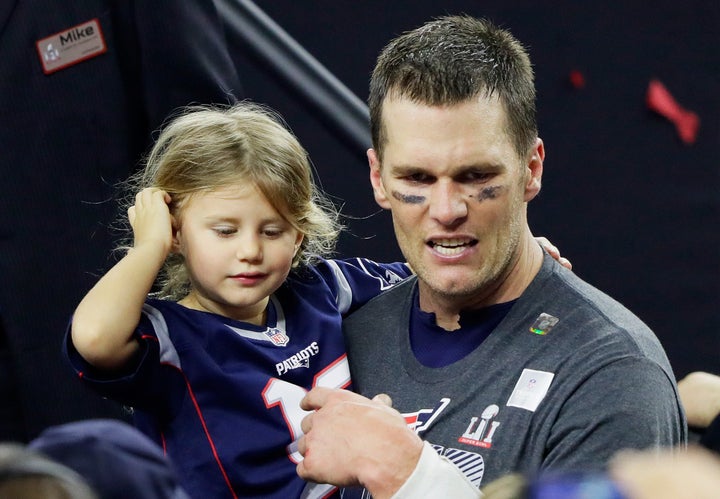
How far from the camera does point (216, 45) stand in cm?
215

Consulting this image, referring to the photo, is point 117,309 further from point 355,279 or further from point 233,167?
point 355,279

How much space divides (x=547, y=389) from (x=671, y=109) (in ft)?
4.92

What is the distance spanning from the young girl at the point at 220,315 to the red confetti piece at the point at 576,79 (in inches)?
44.2

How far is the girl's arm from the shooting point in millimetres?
1470

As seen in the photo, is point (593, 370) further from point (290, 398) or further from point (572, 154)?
point (572, 154)

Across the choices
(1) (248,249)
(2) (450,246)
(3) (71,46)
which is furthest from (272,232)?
(3) (71,46)

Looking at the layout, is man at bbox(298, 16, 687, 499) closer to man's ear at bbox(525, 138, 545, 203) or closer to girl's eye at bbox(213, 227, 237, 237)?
man's ear at bbox(525, 138, 545, 203)

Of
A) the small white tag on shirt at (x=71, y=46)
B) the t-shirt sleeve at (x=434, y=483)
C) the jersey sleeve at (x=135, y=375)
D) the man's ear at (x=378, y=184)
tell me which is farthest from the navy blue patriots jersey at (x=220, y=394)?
the small white tag on shirt at (x=71, y=46)

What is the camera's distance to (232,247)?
5.36 feet

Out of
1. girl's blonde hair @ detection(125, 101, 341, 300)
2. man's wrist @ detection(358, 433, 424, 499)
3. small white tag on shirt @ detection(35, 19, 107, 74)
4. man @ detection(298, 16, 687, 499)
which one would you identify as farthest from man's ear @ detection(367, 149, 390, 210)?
small white tag on shirt @ detection(35, 19, 107, 74)

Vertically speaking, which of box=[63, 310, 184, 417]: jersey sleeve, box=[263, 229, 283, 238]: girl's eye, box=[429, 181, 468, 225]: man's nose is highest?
box=[429, 181, 468, 225]: man's nose

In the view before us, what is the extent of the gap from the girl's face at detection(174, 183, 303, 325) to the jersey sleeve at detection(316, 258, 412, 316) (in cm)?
21

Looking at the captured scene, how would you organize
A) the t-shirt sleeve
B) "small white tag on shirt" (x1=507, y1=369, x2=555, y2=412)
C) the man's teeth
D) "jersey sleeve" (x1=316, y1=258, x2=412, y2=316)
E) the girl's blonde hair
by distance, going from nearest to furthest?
the t-shirt sleeve
"small white tag on shirt" (x1=507, y1=369, x2=555, y2=412)
the man's teeth
the girl's blonde hair
"jersey sleeve" (x1=316, y1=258, x2=412, y2=316)

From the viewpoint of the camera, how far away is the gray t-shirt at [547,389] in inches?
53.4
